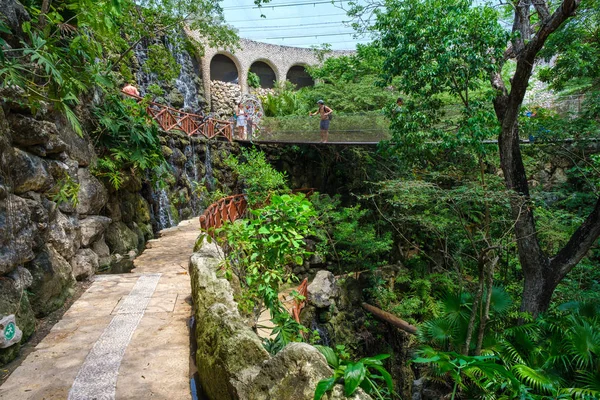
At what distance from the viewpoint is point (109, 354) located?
387 cm

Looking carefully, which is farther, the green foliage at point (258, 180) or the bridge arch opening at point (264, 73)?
the bridge arch opening at point (264, 73)

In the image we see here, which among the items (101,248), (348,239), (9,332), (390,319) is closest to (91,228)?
(101,248)

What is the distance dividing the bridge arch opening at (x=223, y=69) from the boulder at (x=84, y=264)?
19.9 meters

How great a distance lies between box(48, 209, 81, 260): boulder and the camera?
541cm

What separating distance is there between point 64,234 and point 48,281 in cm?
109

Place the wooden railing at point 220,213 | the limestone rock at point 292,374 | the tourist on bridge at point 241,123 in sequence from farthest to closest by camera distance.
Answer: the tourist on bridge at point 241,123, the wooden railing at point 220,213, the limestone rock at point 292,374

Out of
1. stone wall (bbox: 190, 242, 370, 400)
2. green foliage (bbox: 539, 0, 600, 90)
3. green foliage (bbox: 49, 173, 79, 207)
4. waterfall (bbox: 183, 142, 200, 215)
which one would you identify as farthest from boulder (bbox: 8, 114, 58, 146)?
green foliage (bbox: 539, 0, 600, 90)

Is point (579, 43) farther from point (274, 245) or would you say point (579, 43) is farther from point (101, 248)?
point (101, 248)

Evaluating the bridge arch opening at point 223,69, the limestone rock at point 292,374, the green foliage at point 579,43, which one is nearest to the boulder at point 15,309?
the limestone rock at point 292,374

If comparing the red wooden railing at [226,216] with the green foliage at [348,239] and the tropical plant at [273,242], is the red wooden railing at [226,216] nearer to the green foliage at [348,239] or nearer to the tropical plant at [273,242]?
the tropical plant at [273,242]

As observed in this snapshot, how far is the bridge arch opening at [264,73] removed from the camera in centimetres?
2650

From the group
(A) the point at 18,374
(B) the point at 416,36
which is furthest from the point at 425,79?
(A) the point at 18,374

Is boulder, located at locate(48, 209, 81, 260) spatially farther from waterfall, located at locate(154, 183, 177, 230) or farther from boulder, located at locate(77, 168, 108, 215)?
waterfall, located at locate(154, 183, 177, 230)

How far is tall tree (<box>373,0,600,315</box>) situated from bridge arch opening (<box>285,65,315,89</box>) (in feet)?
67.5
